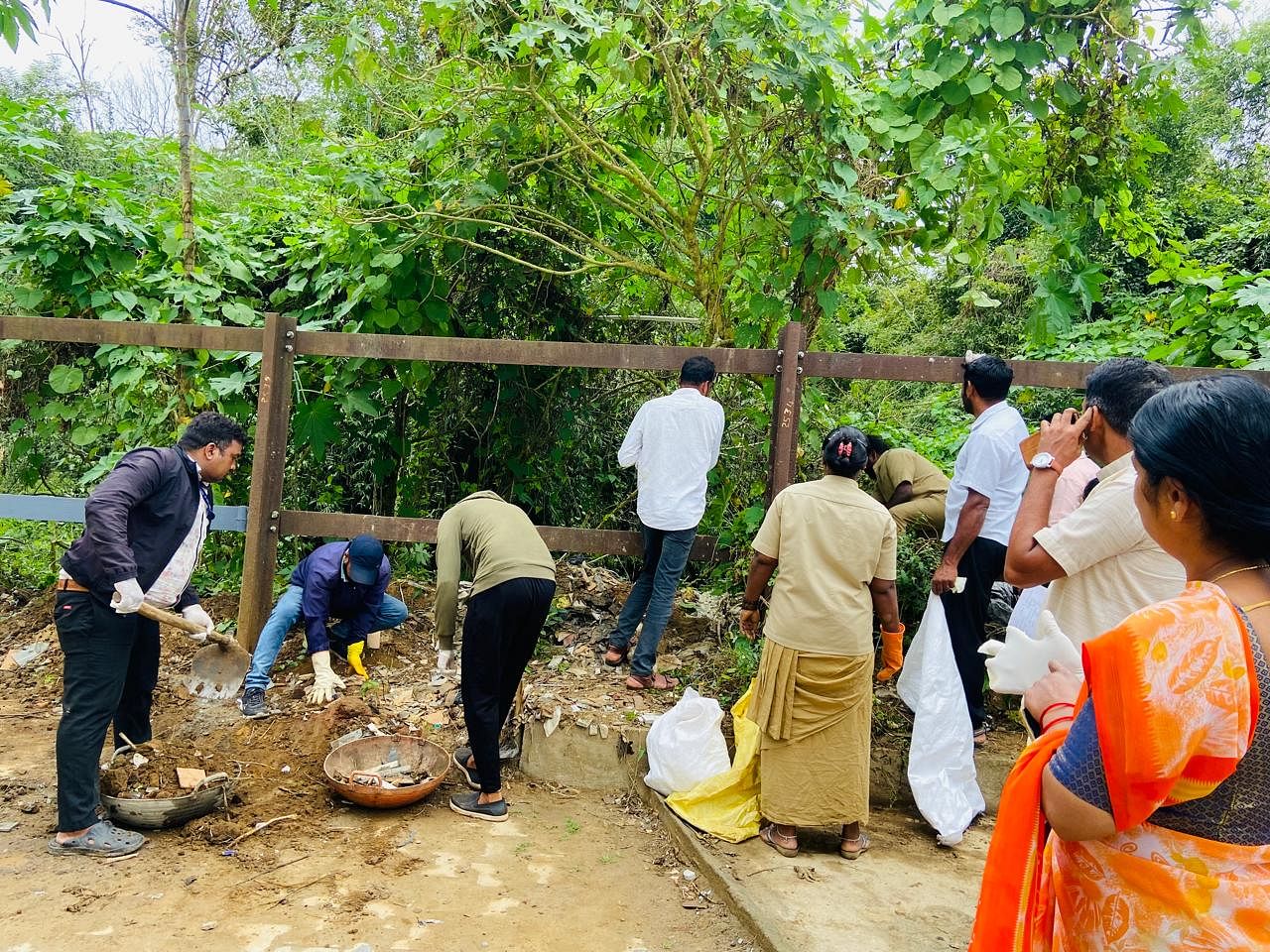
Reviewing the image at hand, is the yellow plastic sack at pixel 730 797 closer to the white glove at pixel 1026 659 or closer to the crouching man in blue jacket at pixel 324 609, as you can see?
the crouching man in blue jacket at pixel 324 609

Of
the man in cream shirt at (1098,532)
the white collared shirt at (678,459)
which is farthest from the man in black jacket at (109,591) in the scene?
the man in cream shirt at (1098,532)

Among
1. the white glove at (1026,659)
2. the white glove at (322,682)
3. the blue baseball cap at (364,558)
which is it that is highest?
the white glove at (1026,659)

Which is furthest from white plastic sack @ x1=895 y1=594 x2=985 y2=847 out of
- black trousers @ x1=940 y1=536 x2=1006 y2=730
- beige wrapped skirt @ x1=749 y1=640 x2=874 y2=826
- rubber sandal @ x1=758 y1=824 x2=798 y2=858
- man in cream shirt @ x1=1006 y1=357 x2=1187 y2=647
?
man in cream shirt @ x1=1006 y1=357 x2=1187 y2=647

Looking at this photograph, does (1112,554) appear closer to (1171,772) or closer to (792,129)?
(1171,772)

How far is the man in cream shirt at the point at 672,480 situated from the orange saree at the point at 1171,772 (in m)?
3.15

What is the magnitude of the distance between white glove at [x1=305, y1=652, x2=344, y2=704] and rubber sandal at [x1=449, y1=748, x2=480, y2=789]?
0.82m

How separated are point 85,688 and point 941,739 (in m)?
3.59

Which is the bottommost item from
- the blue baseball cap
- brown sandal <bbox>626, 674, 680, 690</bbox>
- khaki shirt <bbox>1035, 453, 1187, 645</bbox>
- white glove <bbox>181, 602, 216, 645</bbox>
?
brown sandal <bbox>626, 674, 680, 690</bbox>

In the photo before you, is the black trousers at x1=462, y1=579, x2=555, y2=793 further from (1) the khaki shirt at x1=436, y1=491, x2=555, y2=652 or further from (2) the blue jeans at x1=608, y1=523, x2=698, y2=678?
(2) the blue jeans at x1=608, y1=523, x2=698, y2=678

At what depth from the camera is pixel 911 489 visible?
16.1 ft

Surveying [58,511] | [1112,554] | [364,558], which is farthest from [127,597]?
[1112,554]

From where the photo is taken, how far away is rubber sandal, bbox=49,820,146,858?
336 centimetres

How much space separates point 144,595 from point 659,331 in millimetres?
4075

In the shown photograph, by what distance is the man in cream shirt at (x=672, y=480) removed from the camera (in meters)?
4.58
